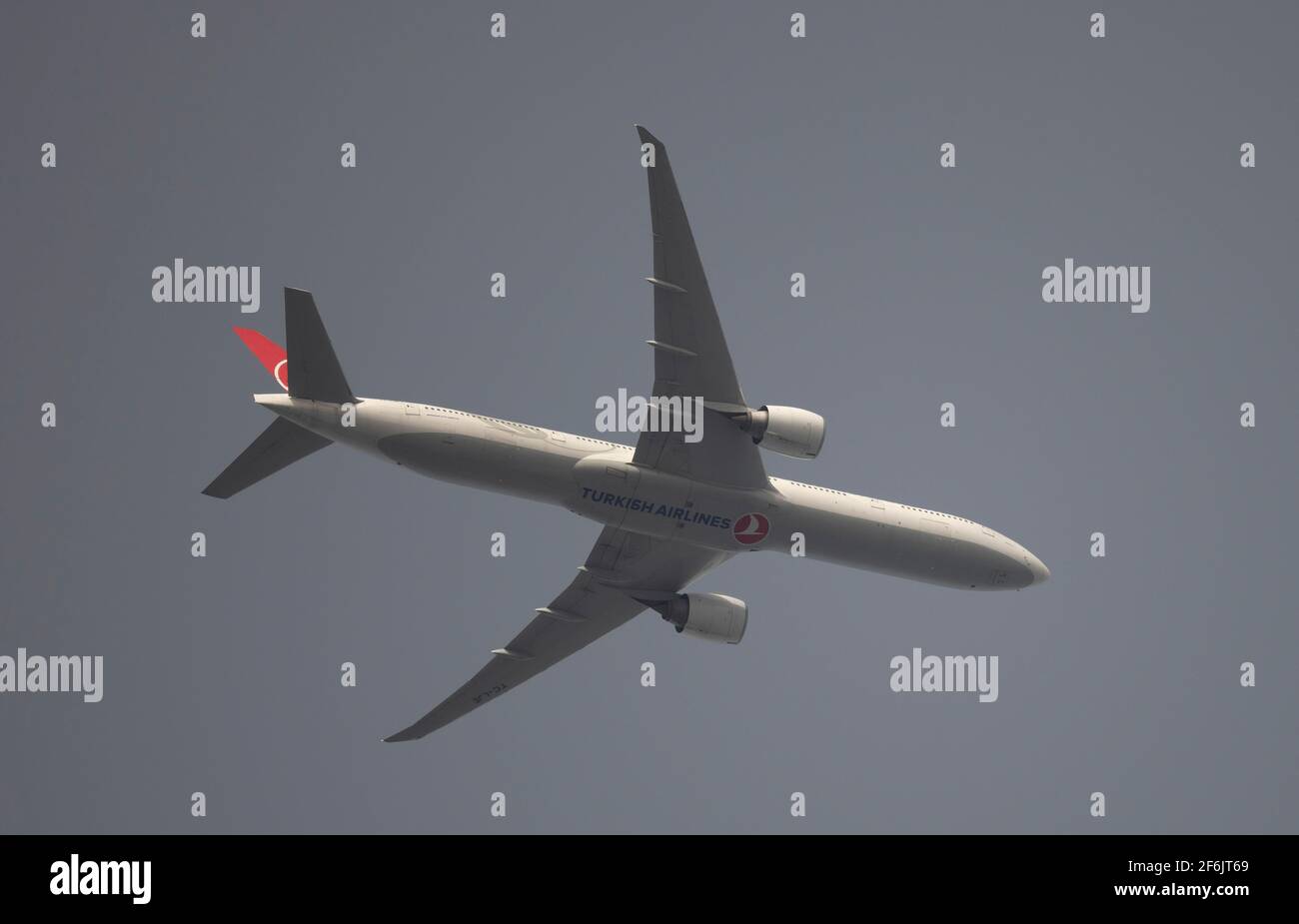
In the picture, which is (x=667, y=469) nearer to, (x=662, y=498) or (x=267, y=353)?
(x=662, y=498)

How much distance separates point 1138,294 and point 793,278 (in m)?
11.3

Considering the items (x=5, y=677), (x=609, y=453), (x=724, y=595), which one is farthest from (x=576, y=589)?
(x=5, y=677)

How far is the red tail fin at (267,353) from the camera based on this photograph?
139ft

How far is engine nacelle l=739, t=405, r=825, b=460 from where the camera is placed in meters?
41.2

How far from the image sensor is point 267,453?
4047 centimetres

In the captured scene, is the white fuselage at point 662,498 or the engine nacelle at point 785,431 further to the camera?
the engine nacelle at point 785,431

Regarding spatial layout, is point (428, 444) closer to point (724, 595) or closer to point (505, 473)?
point (505, 473)

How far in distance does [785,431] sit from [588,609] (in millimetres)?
10187

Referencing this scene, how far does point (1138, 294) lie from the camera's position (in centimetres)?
4997

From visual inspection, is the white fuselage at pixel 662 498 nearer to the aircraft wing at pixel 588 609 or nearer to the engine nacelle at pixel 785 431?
the engine nacelle at pixel 785 431

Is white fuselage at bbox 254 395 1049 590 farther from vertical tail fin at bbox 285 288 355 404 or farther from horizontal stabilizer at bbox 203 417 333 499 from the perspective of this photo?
horizontal stabilizer at bbox 203 417 333 499

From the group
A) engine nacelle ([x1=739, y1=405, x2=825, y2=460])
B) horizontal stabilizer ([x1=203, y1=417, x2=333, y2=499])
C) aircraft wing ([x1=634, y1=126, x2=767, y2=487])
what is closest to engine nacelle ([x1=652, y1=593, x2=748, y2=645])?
aircraft wing ([x1=634, y1=126, x2=767, y2=487])

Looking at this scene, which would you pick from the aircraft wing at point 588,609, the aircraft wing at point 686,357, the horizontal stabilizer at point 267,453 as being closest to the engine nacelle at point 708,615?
the aircraft wing at point 588,609

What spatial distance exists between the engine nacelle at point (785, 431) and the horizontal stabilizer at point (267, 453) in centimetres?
1079
